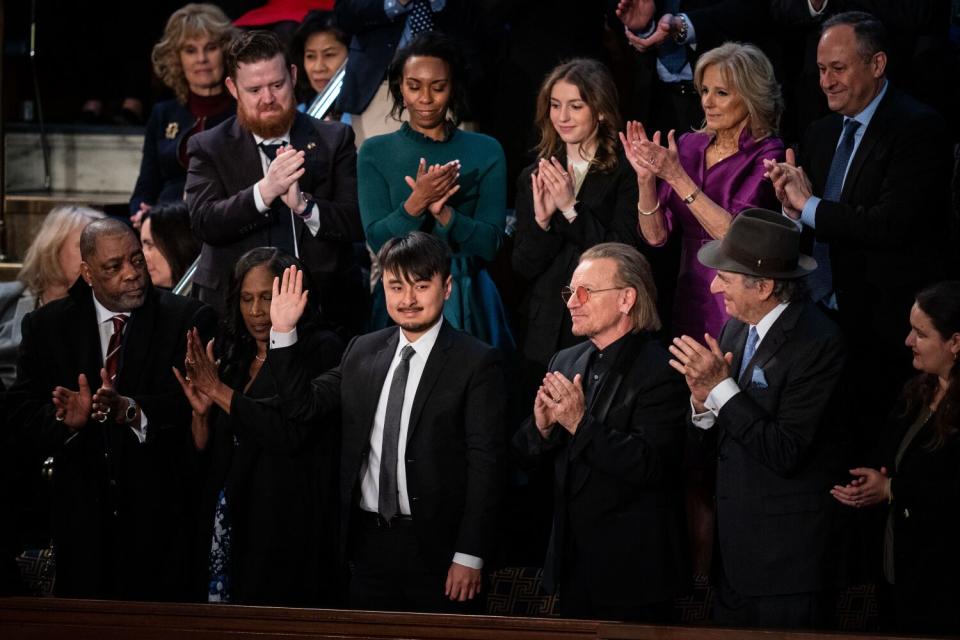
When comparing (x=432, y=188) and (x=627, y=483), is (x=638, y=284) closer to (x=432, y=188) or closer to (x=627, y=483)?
(x=627, y=483)

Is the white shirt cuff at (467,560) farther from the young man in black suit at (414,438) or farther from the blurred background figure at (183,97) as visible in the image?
the blurred background figure at (183,97)

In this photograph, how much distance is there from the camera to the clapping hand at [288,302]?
4.57 metres

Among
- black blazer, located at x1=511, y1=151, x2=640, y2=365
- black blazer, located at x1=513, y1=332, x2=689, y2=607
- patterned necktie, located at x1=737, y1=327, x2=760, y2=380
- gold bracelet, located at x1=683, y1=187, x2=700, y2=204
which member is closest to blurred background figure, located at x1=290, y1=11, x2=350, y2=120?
black blazer, located at x1=511, y1=151, x2=640, y2=365

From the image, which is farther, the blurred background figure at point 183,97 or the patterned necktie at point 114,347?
the blurred background figure at point 183,97

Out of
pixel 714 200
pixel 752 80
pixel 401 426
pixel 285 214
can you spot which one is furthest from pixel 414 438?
pixel 752 80

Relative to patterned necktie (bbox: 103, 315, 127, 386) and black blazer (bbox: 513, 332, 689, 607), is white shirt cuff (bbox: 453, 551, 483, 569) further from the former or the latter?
patterned necktie (bbox: 103, 315, 127, 386)

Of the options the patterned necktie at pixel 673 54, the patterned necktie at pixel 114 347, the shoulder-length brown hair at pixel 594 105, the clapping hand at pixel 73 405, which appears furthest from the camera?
the patterned necktie at pixel 673 54

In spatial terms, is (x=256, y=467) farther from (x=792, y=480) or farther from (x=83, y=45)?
(x=83, y=45)

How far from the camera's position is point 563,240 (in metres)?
5.22

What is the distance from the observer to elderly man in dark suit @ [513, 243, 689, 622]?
433 cm

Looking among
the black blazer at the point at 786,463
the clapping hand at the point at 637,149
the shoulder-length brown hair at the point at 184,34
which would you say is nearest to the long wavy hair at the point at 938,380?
the black blazer at the point at 786,463

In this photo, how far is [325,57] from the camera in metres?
6.71

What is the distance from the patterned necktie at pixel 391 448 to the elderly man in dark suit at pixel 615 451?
15.8 inches

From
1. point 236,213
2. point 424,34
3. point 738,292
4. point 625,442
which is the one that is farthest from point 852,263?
point 236,213
